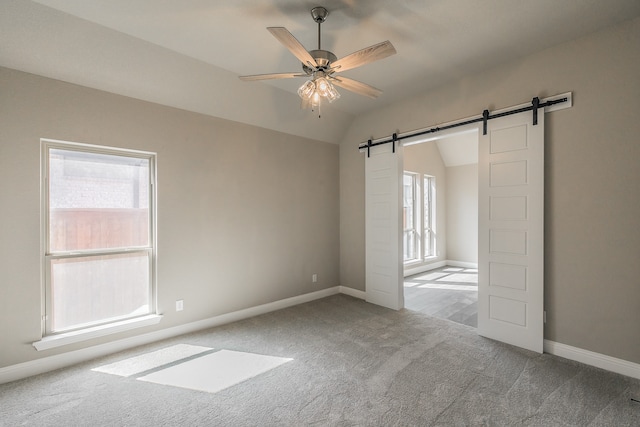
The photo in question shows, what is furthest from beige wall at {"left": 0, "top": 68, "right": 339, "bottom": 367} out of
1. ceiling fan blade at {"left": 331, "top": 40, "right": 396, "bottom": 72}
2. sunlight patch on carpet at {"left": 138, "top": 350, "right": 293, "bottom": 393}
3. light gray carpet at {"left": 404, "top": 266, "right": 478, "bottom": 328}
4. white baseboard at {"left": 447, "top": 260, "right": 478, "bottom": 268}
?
white baseboard at {"left": 447, "top": 260, "right": 478, "bottom": 268}

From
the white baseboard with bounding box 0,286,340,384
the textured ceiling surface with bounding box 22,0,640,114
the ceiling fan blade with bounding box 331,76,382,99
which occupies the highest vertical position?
the textured ceiling surface with bounding box 22,0,640,114

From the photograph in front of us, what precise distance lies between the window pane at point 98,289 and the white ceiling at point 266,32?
5.72 feet

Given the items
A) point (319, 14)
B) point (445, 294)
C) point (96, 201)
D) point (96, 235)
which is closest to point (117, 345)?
point (96, 235)

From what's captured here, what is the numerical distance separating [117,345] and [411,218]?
5.81 metres

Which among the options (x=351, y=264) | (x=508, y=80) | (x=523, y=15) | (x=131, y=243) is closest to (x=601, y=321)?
(x=508, y=80)

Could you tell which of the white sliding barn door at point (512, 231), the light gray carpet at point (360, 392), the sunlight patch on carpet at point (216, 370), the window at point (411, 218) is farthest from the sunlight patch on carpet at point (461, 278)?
the sunlight patch on carpet at point (216, 370)

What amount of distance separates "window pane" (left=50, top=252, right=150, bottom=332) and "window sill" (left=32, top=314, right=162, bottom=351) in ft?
0.36

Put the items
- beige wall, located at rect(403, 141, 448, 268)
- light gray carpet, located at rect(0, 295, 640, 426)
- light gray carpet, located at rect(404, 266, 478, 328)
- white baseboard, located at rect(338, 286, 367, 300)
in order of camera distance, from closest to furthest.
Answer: light gray carpet, located at rect(0, 295, 640, 426)
light gray carpet, located at rect(404, 266, 478, 328)
white baseboard, located at rect(338, 286, 367, 300)
beige wall, located at rect(403, 141, 448, 268)

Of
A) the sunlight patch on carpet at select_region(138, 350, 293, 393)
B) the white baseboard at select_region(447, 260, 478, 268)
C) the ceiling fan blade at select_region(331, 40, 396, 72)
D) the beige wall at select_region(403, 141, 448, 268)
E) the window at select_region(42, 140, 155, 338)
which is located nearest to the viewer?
the ceiling fan blade at select_region(331, 40, 396, 72)

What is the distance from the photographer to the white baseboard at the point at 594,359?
2.37m

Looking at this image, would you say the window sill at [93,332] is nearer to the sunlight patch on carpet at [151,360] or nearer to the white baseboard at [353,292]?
the sunlight patch on carpet at [151,360]

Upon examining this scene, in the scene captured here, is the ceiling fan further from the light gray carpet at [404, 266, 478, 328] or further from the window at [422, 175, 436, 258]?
the window at [422, 175, 436, 258]

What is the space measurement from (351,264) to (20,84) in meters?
4.33

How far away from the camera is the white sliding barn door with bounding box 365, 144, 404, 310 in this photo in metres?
4.06
